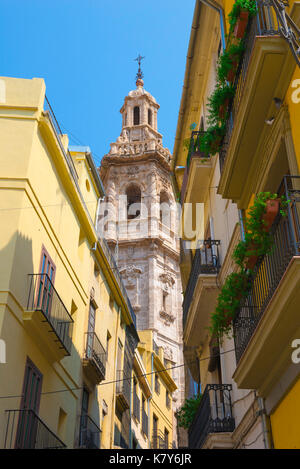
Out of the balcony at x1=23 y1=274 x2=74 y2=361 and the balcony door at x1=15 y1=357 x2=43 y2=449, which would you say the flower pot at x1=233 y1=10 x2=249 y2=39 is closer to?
the balcony at x1=23 y1=274 x2=74 y2=361

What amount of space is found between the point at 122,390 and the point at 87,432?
15.6ft

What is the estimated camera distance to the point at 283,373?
6.98 m

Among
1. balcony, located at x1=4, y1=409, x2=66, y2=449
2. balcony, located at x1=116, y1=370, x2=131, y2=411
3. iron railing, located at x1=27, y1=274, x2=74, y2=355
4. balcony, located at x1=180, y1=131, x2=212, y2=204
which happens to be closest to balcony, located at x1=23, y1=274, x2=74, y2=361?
iron railing, located at x1=27, y1=274, x2=74, y2=355

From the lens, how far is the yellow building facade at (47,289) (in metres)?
10.7

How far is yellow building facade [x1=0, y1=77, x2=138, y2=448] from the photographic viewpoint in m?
10.7

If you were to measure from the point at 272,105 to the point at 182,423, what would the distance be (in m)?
7.45

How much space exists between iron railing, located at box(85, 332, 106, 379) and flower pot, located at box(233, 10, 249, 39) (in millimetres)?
9020

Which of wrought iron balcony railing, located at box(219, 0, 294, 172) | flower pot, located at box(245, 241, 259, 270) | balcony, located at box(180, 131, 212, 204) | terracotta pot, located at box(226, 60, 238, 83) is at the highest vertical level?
balcony, located at box(180, 131, 212, 204)

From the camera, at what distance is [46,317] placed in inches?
434

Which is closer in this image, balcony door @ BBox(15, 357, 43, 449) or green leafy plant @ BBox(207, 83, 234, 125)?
green leafy plant @ BBox(207, 83, 234, 125)

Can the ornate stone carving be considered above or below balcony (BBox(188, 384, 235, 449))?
above
